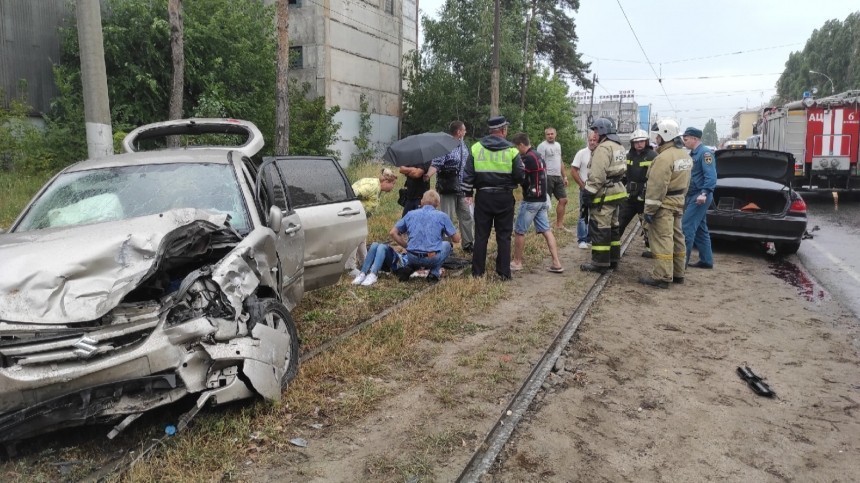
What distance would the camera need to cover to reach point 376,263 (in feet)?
24.3

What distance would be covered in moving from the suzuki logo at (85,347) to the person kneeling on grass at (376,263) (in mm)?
4352

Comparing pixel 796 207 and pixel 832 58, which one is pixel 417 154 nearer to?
pixel 796 207

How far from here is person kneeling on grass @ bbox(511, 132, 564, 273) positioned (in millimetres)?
7828

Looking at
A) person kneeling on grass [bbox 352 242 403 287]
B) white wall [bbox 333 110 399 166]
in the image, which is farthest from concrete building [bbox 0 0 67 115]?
person kneeling on grass [bbox 352 242 403 287]

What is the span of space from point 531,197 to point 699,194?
242 cm

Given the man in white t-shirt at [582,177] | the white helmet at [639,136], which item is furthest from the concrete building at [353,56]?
the white helmet at [639,136]

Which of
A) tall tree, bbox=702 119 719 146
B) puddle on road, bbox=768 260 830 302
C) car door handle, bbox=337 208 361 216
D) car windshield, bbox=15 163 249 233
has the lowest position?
puddle on road, bbox=768 260 830 302

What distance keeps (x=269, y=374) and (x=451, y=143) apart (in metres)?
5.50

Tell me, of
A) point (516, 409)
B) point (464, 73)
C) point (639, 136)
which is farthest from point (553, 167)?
point (464, 73)

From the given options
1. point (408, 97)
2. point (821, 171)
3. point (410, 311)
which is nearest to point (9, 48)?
point (410, 311)

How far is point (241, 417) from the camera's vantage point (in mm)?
3621

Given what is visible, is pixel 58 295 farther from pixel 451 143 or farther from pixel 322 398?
pixel 451 143

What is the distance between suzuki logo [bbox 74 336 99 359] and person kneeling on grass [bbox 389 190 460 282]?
4.53 meters

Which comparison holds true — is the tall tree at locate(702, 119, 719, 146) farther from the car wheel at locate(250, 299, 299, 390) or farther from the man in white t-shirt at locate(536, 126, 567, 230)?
the car wheel at locate(250, 299, 299, 390)
